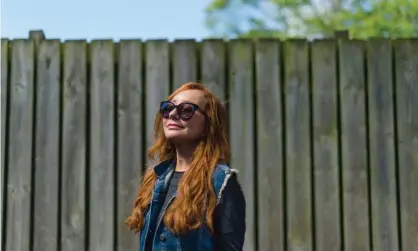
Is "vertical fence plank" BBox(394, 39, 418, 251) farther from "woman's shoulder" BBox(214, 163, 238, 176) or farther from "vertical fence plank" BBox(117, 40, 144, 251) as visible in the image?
"woman's shoulder" BBox(214, 163, 238, 176)

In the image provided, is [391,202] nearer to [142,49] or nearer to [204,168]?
[142,49]

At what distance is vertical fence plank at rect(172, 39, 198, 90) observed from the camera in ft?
14.8

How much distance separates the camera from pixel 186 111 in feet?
7.93

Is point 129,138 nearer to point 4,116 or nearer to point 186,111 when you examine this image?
point 4,116

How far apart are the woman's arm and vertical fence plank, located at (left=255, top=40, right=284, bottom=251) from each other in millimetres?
2107

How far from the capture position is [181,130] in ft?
7.91

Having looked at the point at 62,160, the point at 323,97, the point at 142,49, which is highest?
the point at 142,49

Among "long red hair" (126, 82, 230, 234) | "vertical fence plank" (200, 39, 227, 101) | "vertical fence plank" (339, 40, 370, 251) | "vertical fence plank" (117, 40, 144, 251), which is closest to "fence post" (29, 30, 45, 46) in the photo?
"vertical fence plank" (117, 40, 144, 251)

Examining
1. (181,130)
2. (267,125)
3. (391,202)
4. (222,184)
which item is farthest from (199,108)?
(391,202)

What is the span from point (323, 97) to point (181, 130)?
2247mm

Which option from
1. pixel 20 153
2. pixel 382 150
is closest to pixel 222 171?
pixel 382 150

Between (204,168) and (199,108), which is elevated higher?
(199,108)

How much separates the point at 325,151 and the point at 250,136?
48cm

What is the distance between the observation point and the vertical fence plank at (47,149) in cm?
447
